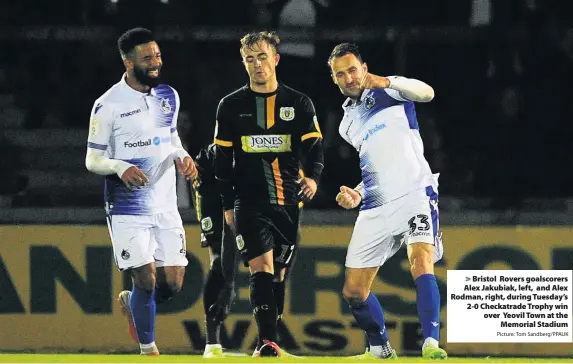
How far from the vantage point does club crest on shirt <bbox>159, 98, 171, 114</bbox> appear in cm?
948

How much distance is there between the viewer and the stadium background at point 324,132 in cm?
1084

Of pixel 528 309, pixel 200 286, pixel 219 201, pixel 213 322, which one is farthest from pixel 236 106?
pixel 528 309

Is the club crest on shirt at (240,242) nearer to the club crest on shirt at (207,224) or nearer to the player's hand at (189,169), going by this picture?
the player's hand at (189,169)

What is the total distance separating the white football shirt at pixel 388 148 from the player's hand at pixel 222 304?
1.25 meters

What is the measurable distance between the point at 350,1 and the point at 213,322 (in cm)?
365

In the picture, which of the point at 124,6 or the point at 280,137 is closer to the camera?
the point at 280,137

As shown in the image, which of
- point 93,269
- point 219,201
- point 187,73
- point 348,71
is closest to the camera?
point 348,71

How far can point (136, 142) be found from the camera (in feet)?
30.6

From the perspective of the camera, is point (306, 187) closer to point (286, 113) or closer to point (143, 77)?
point (286, 113)

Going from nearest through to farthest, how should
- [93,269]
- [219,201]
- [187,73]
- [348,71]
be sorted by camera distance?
1. [348,71]
2. [219,201]
3. [93,269]
4. [187,73]

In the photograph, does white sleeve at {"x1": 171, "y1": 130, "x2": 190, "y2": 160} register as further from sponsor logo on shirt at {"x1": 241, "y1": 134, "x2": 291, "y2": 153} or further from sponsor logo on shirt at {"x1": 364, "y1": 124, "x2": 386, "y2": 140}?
sponsor logo on shirt at {"x1": 364, "y1": 124, "x2": 386, "y2": 140}

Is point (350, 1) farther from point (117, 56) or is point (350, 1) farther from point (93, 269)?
point (93, 269)

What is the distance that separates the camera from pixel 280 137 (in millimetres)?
8875

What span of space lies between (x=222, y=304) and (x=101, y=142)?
4.44 feet
